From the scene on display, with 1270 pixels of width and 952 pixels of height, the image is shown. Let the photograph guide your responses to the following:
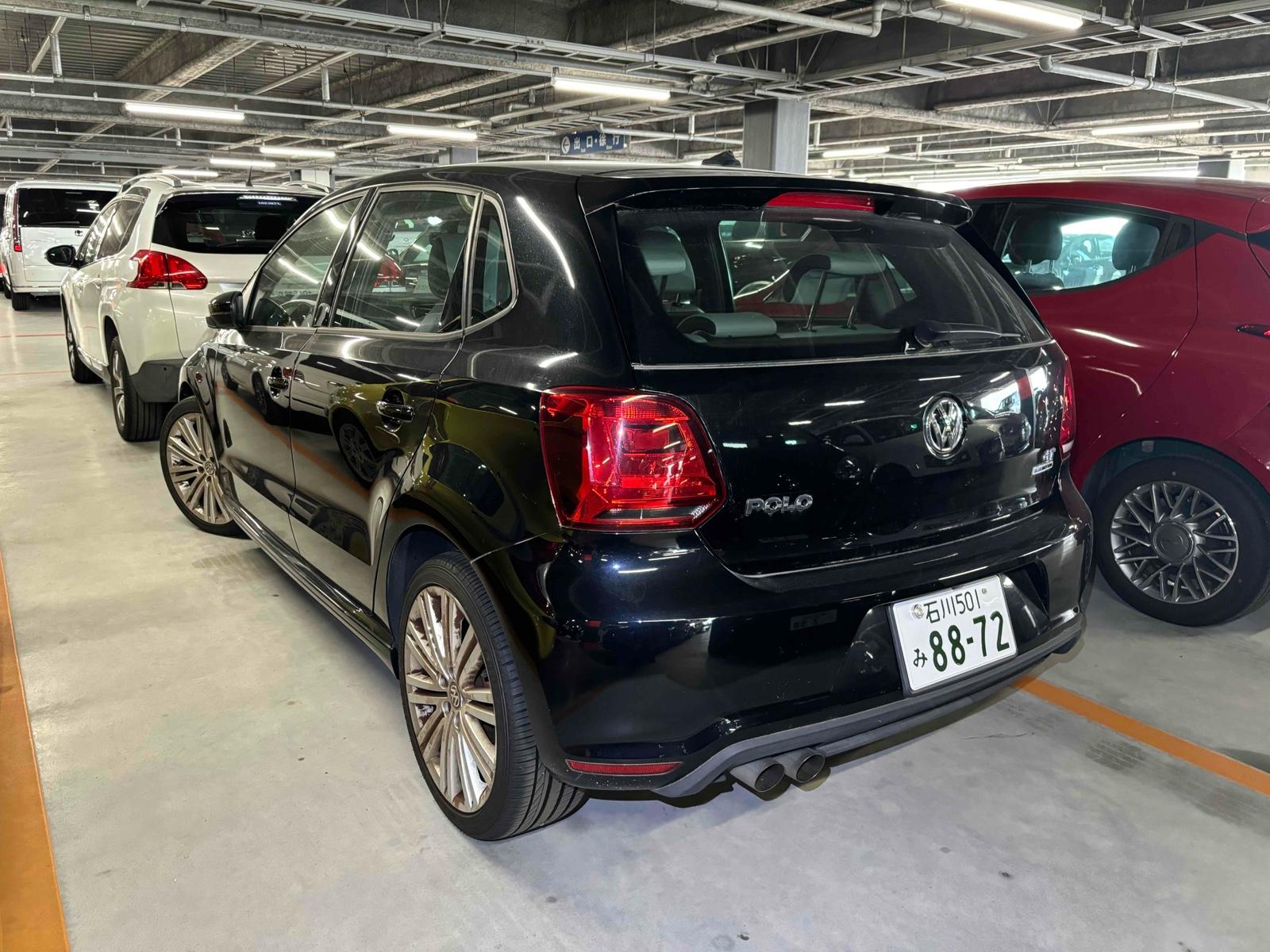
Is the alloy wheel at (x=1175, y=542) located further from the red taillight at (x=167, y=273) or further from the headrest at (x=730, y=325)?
the red taillight at (x=167, y=273)

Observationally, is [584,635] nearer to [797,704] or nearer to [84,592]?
[797,704]

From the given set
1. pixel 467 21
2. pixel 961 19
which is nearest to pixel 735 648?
pixel 961 19

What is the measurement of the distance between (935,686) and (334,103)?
16.4m

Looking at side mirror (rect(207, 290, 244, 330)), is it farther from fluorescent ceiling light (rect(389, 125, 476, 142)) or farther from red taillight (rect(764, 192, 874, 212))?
fluorescent ceiling light (rect(389, 125, 476, 142))

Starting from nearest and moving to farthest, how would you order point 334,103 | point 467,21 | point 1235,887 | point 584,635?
point 584,635 < point 1235,887 < point 467,21 < point 334,103

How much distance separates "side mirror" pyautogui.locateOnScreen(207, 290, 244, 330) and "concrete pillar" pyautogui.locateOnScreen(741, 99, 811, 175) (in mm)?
11922

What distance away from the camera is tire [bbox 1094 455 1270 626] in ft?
10.2

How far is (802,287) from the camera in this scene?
2.12 m

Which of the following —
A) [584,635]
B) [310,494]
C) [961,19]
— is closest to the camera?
[584,635]

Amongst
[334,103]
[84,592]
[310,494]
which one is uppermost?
[334,103]

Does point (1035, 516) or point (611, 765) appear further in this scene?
point (1035, 516)

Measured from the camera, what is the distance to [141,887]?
1.95 m

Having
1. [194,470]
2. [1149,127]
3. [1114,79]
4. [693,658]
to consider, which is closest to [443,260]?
[693,658]

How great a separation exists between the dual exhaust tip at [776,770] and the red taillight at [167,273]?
4.55 metres
